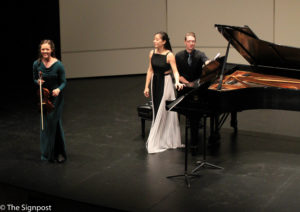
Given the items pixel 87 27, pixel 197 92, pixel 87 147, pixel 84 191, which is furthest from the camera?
pixel 87 27

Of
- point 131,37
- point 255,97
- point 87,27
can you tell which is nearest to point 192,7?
point 131,37

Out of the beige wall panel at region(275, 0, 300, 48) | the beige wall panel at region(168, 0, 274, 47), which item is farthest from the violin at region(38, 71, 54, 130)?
the beige wall panel at region(275, 0, 300, 48)

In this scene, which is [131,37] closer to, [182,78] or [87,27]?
[87,27]

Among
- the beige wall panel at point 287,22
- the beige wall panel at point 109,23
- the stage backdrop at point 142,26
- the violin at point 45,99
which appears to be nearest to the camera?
the violin at point 45,99

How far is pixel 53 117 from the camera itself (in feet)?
17.4

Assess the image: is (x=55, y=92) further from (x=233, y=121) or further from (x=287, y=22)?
(x=287, y=22)

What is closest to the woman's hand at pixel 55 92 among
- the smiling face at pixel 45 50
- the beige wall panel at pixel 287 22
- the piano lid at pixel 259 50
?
the smiling face at pixel 45 50

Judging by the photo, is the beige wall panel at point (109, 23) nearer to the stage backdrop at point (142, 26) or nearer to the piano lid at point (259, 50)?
the stage backdrop at point (142, 26)

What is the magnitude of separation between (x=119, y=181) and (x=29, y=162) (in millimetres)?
1242

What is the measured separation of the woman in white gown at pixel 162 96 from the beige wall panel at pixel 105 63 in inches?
194

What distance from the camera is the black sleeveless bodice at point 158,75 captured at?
5.65 metres

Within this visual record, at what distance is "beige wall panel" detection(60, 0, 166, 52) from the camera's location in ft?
33.5

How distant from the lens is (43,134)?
5.48m

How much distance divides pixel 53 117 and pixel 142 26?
577cm
